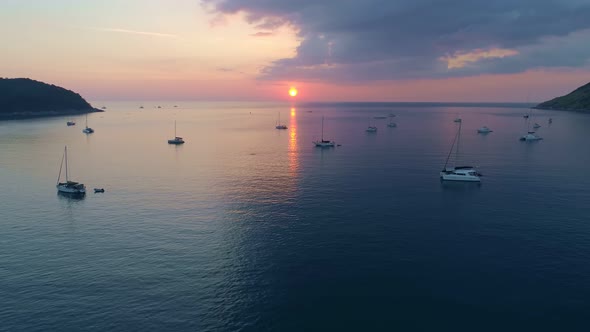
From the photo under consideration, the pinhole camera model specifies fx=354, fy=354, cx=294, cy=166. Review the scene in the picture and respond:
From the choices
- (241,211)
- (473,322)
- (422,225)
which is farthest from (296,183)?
(473,322)

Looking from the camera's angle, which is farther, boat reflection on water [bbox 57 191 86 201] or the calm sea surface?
boat reflection on water [bbox 57 191 86 201]

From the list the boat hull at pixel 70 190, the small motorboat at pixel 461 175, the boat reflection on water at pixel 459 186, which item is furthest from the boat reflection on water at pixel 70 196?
the small motorboat at pixel 461 175

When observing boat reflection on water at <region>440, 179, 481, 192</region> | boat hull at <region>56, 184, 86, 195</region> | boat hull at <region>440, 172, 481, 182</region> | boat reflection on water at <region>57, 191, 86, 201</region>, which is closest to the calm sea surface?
boat reflection on water at <region>440, 179, 481, 192</region>

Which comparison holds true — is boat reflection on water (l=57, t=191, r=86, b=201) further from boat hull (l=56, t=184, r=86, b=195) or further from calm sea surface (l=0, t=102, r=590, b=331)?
calm sea surface (l=0, t=102, r=590, b=331)

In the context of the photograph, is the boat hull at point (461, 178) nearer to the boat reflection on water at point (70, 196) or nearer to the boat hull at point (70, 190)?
the boat reflection on water at point (70, 196)

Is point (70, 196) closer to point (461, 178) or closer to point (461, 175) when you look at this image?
point (461, 178)

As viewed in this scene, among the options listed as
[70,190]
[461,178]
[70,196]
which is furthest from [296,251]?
[461,178]

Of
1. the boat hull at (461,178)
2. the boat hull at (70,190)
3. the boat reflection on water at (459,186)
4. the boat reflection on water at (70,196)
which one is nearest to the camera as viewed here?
the boat reflection on water at (70,196)

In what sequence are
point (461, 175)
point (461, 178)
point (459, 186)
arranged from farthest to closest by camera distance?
point (461, 175) < point (461, 178) < point (459, 186)
